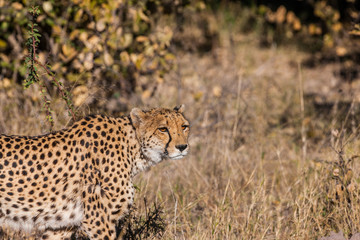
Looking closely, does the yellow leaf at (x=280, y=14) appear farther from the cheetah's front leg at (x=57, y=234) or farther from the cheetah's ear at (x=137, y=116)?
the cheetah's front leg at (x=57, y=234)

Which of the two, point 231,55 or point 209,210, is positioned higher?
point 231,55

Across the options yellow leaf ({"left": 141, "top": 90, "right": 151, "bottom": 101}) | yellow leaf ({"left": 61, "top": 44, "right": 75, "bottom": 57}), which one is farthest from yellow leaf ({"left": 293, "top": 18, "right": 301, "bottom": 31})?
yellow leaf ({"left": 61, "top": 44, "right": 75, "bottom": 57})

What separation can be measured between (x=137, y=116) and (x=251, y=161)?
6.88 feet

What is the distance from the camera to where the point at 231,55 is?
9.38m

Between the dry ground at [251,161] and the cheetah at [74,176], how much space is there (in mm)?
548

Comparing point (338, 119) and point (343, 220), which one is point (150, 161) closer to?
point (343, 220)

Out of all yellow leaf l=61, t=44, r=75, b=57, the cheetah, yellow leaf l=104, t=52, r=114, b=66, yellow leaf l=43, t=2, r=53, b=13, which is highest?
yellow leaf l=43, t=2, r=53, b=13

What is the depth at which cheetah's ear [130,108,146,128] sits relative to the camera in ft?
12.5

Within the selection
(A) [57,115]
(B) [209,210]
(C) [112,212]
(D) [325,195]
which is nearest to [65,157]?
(C) [112,212]

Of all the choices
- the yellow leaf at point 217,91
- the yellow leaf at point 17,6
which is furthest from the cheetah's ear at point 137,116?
the yellow leaf at point 217,91

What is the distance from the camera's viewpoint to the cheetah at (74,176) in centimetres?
343

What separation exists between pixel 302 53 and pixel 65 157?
6839 mm

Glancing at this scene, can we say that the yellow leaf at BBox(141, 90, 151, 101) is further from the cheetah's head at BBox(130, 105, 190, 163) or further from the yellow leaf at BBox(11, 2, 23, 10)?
the cheetah's head at BBox(130, 105, 190, 163)

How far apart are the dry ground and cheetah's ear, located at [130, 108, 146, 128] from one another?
70cm
